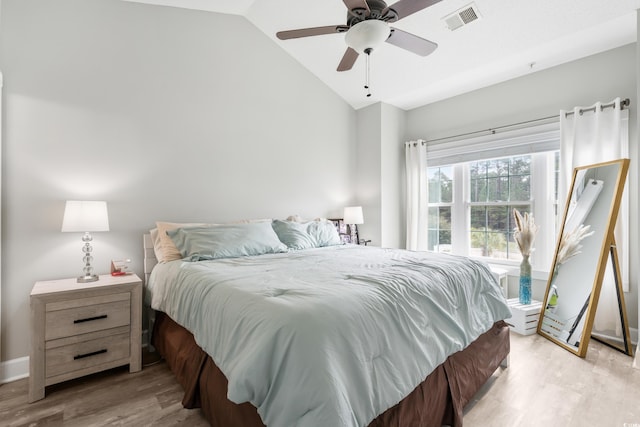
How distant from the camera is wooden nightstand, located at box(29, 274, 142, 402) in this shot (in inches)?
71.9

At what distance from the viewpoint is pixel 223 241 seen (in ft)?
7.86

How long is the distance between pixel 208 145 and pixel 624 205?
12.4ft

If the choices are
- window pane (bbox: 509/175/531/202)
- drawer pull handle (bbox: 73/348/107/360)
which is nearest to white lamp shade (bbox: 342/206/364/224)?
window pane (bbox: 509/175/531/202)

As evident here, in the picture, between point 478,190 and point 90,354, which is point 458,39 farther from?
point 90,354

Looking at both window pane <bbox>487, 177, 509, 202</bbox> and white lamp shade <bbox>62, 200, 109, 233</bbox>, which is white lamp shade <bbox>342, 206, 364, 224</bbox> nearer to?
window pane <bbox>487, 177, 509, 202</bbox>

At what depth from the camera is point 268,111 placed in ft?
11.4

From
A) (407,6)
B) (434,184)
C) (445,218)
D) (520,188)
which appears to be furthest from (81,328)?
(520,188)

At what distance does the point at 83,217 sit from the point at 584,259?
12.8 feet

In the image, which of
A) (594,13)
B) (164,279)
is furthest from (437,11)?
(164,279)

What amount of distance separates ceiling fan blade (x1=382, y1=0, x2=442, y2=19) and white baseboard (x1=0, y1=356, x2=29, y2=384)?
330cm

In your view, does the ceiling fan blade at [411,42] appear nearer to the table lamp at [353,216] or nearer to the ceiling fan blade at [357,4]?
the ceiling fan blade at [357,4]

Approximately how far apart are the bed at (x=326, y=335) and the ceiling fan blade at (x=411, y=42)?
1464 millimetres

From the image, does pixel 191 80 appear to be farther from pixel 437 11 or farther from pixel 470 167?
pixel 470 167

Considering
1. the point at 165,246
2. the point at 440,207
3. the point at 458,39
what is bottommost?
the point at 165,246
